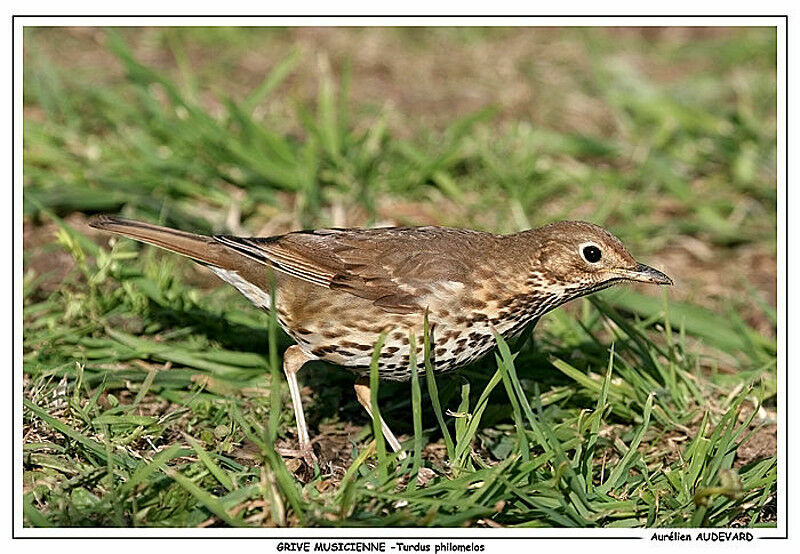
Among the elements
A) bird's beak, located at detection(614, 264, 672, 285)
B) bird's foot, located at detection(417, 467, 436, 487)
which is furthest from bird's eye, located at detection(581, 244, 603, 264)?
bird's foot, located at detection(417, 467, 436, 487)

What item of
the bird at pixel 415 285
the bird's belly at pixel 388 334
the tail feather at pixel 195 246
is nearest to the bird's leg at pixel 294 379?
the bird at pixel 415 285

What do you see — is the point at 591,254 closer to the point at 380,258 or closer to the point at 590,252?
the point at 590,252

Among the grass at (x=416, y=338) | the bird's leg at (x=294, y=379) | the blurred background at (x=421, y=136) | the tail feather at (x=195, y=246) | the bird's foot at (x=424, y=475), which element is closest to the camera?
the grass at (x=416, y=338)

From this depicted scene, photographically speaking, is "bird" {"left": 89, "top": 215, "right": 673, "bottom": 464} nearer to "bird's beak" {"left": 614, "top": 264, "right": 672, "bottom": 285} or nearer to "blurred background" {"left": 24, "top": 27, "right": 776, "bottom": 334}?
"bird's beak" {"left": 614, "top": 264, "right": 672, "bottom": 285}

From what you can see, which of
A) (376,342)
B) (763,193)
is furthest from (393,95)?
(376,342)

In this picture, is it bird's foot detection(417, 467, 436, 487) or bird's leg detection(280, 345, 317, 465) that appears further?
bird's leg detection(280, 345, 317, 465)

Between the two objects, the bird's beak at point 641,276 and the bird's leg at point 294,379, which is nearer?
the bird's beak at point 641,276

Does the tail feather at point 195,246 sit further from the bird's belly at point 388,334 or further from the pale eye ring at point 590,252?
the pale eye ring at point 590,252
